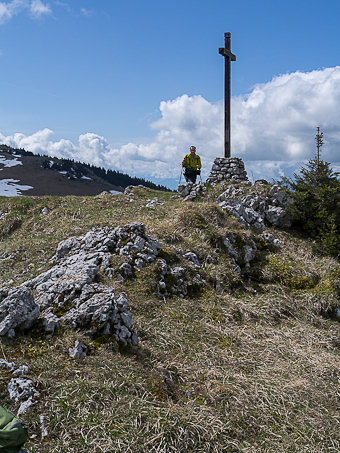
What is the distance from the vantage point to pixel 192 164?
786 inches

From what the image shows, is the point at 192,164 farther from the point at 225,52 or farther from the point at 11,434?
the point at 11,434

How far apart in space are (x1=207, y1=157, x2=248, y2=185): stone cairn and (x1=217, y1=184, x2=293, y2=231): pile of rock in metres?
2.36

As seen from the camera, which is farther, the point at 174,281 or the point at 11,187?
the point at 11,187

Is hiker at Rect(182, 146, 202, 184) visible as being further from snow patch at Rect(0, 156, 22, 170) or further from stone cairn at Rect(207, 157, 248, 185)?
snow patch at Rect(0, 156, 22, 170)

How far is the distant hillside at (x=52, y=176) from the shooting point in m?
101

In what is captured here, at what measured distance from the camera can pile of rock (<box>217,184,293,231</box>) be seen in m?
15.5

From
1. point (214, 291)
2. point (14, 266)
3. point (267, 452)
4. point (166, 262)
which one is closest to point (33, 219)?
point (14, 266)

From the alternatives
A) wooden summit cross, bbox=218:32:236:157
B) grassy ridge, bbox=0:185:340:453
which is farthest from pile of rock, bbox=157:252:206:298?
wooden summit cross, bbox=218:32:236:157

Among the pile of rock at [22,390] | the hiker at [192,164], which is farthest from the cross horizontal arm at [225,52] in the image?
the pile of rock at [22,390]

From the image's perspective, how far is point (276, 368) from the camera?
6.94 m

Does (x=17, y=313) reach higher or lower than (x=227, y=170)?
lower

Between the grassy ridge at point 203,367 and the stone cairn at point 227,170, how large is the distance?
27.2ft

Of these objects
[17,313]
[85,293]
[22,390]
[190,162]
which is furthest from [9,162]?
[22,390]

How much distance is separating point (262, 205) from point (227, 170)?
413 centimetres
